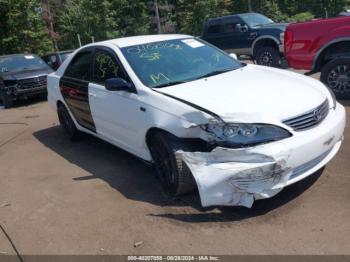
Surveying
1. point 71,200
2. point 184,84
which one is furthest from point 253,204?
point 71,200

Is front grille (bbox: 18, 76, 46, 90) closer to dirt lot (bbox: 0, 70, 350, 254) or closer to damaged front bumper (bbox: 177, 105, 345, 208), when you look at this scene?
dirt lot (bbox: 0, 70, 350, 254)

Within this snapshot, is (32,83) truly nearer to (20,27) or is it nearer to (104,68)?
(104,68)

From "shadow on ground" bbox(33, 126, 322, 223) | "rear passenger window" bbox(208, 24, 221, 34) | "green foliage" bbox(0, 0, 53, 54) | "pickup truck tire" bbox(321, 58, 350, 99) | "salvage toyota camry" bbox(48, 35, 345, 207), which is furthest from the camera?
"green foliage" bbox(0, 0, 53, 54)

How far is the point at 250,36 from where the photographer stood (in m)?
14.4

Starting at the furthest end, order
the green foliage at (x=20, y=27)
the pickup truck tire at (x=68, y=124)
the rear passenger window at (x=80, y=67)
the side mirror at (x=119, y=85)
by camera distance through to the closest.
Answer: the green foliage at (x=20, y=27) → the pickup truck tire at (x=68, y=124) → the rear passenger window at (x=80, y=67) → the side mirror at (x=119, y=85)

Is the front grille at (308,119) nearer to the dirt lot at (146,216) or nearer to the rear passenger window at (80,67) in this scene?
the dirt lot at (146,216)

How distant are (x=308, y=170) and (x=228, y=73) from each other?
1615 mm

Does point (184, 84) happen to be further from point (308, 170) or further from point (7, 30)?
point (7, 30)

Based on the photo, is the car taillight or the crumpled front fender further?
the car taillight

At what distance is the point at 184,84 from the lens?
193 inches

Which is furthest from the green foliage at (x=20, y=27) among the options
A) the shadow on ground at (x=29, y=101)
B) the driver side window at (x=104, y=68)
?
the driver side window at (x=104, y=68)

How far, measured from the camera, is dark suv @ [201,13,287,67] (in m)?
13.1

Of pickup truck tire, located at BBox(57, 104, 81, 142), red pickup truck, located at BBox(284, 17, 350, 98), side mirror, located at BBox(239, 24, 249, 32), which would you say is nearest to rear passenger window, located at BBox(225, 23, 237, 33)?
side mirror, located at BBox(239, 24, 249, 32)

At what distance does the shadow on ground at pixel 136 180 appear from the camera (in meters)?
4.25
